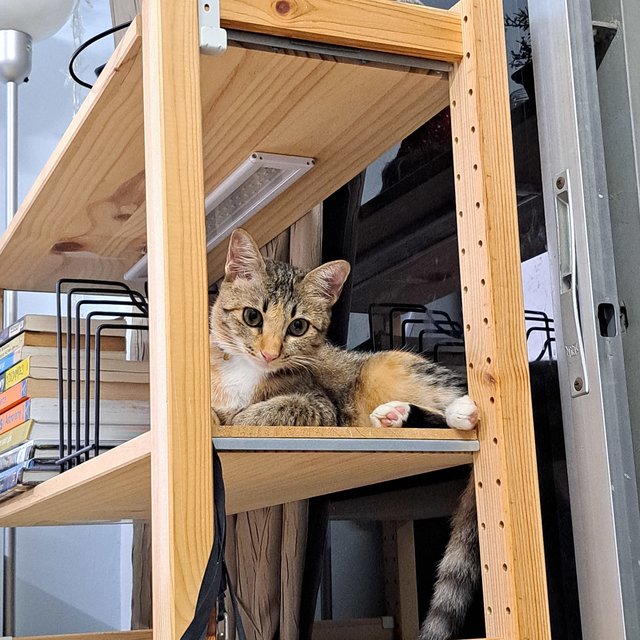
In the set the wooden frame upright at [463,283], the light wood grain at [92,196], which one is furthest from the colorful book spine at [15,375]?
the wooden frame upright at [463,283]

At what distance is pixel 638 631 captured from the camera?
0.95 m

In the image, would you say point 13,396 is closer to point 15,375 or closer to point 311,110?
point 15,375

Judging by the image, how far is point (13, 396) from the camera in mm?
1466

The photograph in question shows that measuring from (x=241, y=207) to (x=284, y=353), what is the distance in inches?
15.8

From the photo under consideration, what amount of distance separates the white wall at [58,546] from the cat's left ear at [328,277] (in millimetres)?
1063

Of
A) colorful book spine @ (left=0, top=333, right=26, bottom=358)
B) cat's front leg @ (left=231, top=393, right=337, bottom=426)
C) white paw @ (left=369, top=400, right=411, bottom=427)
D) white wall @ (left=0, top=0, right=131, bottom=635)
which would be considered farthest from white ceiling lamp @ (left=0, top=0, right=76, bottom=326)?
white paw @ (left=369, top=400, right=411, bottom=427)

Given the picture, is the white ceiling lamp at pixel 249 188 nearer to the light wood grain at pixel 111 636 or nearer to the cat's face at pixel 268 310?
the cat's face at pixel 268 310

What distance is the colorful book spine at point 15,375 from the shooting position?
1.44 metres

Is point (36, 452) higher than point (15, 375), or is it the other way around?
point (15, 375)

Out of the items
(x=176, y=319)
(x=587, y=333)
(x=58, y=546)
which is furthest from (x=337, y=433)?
(x=58, y=546)

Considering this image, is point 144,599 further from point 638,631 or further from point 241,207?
point 638,631

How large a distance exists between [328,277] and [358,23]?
348mm

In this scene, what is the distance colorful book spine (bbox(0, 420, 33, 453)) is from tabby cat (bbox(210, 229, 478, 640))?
0.38 m

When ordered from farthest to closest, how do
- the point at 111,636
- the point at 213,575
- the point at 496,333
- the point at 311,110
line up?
the point at 111,636 → the point at 311,110 → the point at 496,333 → the point at 213,575
